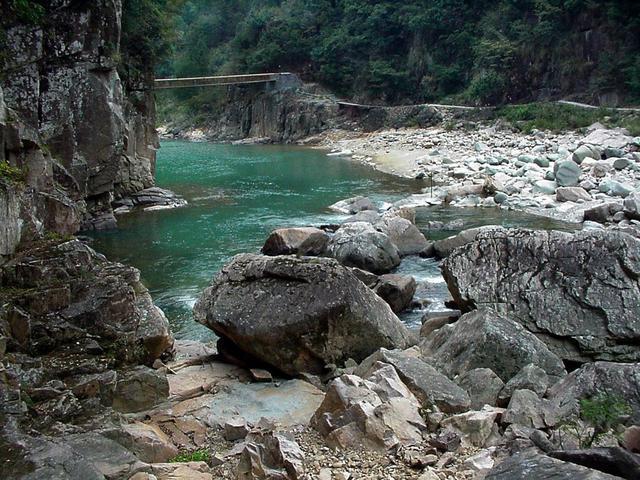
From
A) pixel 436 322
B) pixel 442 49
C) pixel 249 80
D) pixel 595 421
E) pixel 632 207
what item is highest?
pixel 442 49

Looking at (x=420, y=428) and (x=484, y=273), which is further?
(x=484, y=273)

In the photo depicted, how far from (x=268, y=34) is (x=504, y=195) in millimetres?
44487

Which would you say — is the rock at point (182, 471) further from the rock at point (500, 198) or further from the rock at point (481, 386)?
the rock at point (500, 198)

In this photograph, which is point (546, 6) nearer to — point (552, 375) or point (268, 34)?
point (268, 34)

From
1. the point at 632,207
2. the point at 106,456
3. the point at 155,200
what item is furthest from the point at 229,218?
the point at 106,456

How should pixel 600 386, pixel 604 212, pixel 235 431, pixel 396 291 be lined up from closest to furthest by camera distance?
pixel 600 386 < pixel 235 431 < pixel 396 291 < pixel 604 212

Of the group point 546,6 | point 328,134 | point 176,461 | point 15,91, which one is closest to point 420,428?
point 176,461

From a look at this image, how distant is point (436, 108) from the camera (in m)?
48.2

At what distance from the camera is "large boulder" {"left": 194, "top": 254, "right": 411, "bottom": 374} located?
7934 millimetres

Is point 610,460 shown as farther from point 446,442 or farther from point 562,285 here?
point 562,285

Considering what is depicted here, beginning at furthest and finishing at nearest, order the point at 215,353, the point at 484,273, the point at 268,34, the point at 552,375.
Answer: the point at 268,34 → the point at 484,273 → the point at 215,353 → the point at 552,375

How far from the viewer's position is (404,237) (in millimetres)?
17109

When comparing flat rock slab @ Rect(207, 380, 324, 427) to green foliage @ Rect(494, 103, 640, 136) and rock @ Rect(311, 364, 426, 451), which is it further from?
green foliage @ Rect(494, 103, 640, 136)

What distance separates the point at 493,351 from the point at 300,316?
2.31 meters
